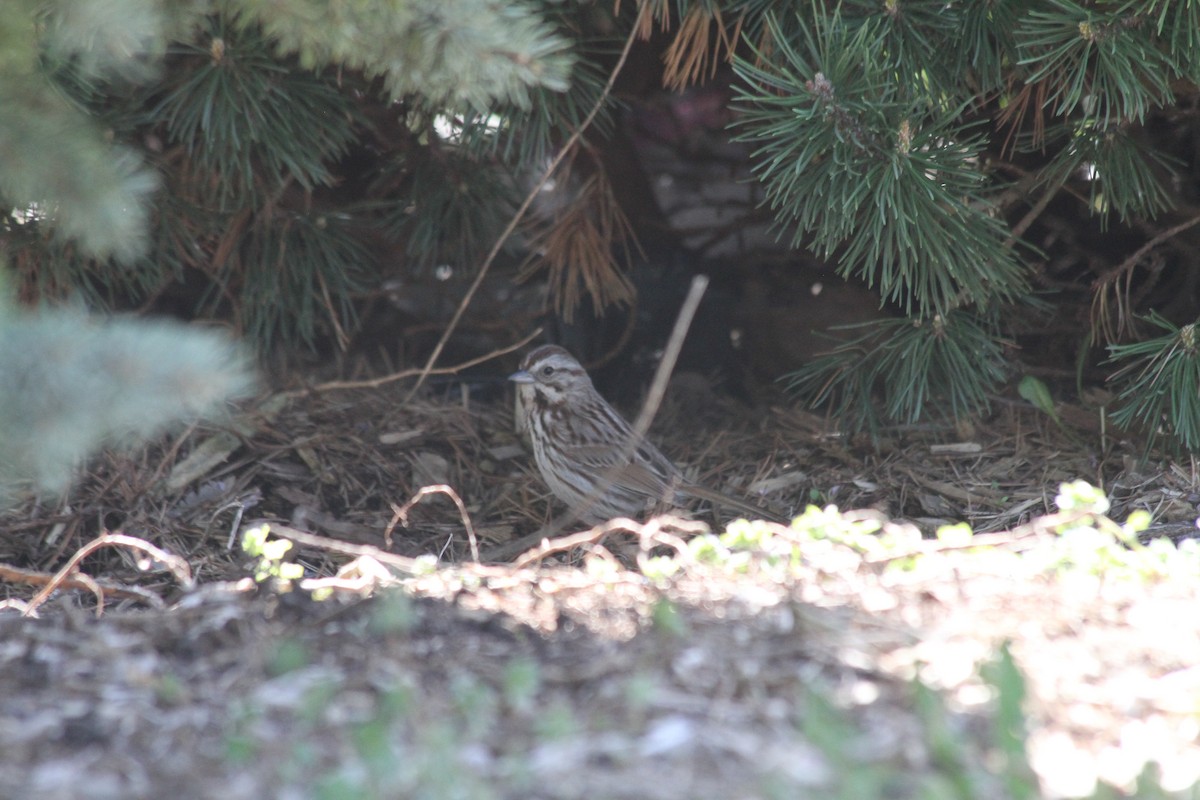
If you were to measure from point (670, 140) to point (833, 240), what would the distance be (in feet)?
9.14

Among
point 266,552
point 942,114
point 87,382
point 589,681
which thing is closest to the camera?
point 87,382

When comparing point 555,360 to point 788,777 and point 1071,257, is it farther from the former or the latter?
point 788,777

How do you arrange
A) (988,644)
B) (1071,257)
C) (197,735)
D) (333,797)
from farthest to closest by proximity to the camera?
(1071,257) → (988,644) → (197,735) → (333,797)

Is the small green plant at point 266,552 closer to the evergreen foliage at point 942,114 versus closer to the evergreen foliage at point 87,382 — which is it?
the evergreen foliage at point 87,382

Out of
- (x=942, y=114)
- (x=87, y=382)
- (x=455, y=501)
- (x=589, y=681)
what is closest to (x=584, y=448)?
(x=455, y=501)

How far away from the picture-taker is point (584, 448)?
17.4 feet

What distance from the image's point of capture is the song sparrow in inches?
201

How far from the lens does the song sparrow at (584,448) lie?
512 cm

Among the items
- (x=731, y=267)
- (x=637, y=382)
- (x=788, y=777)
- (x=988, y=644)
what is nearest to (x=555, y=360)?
(x=637, y=382)

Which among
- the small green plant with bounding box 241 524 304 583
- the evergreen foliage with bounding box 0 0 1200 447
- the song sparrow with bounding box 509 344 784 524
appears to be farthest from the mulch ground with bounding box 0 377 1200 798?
the song sparrow with bounding box 509 344 784 524

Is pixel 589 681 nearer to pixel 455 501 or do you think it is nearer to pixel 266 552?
pixel 266 552

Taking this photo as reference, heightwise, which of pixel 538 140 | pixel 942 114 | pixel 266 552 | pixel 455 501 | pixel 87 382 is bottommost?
pixel 266 552

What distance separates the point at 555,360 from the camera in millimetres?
5434

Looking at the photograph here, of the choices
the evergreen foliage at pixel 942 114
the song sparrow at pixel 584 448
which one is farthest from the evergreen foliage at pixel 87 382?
the song sparrow at pixel 584 448
